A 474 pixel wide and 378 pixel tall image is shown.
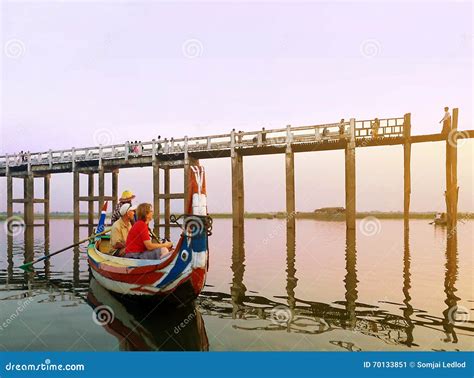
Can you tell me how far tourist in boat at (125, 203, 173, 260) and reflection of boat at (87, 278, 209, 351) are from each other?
96 cm

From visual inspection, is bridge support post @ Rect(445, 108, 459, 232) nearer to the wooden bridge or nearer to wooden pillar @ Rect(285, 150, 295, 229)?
the wooden bridge

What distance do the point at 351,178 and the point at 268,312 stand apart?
11.6 meters

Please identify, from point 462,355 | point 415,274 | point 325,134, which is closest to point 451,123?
point 325,134

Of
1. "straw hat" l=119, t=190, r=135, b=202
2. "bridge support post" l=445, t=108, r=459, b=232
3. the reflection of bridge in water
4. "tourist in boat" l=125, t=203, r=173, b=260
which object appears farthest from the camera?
"bridge support post" l=445, t=108, r=459, b=232

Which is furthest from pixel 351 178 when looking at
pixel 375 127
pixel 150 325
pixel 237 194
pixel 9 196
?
pixel 9 196

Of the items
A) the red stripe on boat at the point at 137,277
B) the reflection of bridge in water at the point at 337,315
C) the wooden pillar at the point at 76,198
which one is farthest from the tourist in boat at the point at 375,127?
the wooden pillar at the point at 76,198

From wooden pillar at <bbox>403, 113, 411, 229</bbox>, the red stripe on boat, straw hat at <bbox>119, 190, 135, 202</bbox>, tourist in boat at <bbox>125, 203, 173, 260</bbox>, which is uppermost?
wooden pillar at <bbox>403, 113, 411, 229</bbox>

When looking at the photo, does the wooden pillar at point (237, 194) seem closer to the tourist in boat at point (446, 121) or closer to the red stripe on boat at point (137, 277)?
the tourist in boat at point (446, 121)

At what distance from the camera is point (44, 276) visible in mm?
11508

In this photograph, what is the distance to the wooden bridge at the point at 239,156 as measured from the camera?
18.1 metres

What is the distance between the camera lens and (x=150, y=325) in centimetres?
654

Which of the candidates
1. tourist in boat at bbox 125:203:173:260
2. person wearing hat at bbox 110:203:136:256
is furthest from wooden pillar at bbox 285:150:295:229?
tourist in boat at bbox 125:203:173:260

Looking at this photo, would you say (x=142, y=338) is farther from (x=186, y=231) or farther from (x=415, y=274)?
(x=415, y=274)

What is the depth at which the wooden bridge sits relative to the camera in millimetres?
18125
